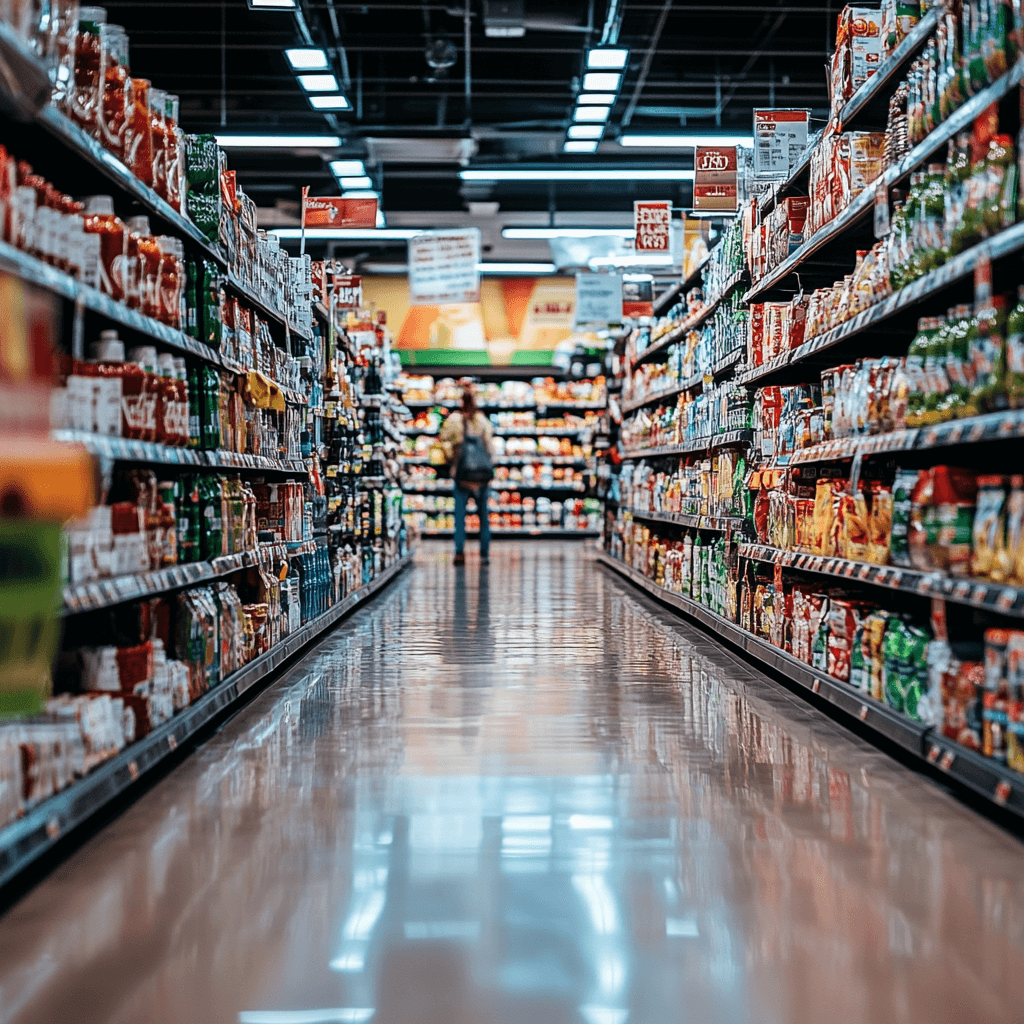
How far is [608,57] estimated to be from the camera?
8.26 m

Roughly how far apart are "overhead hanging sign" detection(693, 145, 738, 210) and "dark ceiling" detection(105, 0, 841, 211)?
290 cm

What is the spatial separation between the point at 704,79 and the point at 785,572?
788 centimetres

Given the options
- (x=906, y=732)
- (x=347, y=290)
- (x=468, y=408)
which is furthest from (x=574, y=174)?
(x=906, y=732)

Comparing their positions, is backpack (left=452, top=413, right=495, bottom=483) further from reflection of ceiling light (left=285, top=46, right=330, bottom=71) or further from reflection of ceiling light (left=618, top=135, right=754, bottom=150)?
reflection of ceiling light (left=285, top=46, right=330, bottom=71)

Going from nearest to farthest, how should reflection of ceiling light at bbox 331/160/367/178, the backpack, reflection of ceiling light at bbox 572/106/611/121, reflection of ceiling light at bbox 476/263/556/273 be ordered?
1. reflection of ceiling light at bbox 572/106/611/121
2. reflection of ceiling light at bbox 331/160/367/178
3. the backpack
4. reflection of ceiling light at bbox 476/263/556/273

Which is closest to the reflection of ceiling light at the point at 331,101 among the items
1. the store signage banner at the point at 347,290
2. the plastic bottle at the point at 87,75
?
the store signage banner at the point at 347,290

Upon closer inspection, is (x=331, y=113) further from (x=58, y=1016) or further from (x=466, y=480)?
(x=58, y=1016)

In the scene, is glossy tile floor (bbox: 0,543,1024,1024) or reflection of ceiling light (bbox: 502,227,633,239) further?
reflection of ceiling light (bbox: 502,227,633,239)

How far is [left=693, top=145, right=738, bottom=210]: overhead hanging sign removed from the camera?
6.70 m

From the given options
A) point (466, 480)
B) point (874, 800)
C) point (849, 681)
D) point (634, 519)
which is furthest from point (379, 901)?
point (466, 480)

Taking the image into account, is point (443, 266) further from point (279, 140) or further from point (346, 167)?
point (279, 140)

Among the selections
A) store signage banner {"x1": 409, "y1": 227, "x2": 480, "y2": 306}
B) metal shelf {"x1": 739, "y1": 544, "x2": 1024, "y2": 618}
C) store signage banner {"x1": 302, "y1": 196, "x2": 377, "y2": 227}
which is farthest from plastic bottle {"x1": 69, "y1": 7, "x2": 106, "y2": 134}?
store signage banner {"x1": 409, "y1": 227, "x2": 480, "y2": 306}

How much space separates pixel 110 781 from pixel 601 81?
7.58 m

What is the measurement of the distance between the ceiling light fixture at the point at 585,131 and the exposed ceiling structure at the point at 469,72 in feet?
0.38
